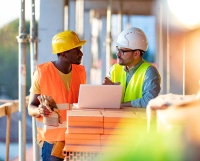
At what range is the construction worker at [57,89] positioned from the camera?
6.21m

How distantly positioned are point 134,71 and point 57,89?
888 millimetres

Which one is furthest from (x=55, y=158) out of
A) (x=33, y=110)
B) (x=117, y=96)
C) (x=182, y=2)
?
(x=182, y=2)

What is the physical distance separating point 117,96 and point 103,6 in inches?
925

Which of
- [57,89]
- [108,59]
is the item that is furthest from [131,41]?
[108,59]

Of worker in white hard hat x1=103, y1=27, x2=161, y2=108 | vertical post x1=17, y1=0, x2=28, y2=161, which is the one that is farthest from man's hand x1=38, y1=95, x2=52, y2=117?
vertical post x1=17, y1=0, x2=28, y2=161

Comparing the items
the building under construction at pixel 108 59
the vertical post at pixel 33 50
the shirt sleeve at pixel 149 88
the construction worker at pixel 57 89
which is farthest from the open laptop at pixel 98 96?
the vertical post at pixel 33 50

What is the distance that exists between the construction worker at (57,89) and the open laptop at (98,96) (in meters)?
0.54

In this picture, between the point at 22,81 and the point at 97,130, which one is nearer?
the point at 97,130

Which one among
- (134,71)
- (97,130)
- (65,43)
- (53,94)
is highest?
(65,43)

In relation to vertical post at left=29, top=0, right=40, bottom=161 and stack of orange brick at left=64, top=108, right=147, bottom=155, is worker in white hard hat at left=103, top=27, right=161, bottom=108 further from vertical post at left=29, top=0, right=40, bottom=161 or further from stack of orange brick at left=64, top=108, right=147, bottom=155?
vertical post at left=29, top=0, right=40, bottom=161

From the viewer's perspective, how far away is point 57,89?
20.9 ft

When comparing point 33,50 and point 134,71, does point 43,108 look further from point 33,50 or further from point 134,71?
point 33,50

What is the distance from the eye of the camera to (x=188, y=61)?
15.4 meters

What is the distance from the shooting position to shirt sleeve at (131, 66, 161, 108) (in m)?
6.28
